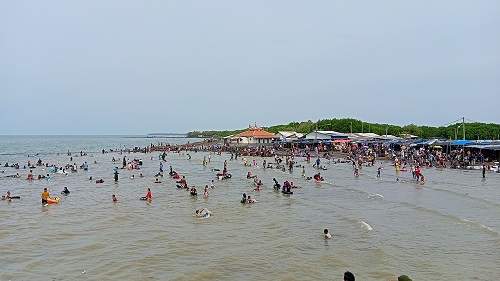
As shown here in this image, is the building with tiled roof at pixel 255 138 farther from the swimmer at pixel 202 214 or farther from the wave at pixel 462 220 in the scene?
the swimmer at pixel 202 214

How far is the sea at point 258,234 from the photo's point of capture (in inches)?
566

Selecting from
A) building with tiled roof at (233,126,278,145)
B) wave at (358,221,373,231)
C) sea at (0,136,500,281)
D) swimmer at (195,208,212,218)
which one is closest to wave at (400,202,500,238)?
sea at (0,136,500,281)

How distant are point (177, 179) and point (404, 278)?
34.3 m

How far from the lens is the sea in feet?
47.1

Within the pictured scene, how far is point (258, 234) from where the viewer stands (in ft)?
63.0

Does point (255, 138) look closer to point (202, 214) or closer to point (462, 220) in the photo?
point (202, 214)

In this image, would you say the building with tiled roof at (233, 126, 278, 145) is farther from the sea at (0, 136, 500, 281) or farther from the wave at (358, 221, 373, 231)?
the wave at (358, 221, 373, 231)

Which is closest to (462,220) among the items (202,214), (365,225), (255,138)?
(365,225)

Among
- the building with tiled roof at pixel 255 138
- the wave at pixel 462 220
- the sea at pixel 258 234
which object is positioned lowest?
the sea at pixel 258 234

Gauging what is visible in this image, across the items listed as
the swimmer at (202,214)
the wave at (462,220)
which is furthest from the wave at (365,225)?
the swimmer at (202,214)

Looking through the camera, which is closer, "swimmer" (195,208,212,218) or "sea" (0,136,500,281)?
"sea" (0,136,500,281)

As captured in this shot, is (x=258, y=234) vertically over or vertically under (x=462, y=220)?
under

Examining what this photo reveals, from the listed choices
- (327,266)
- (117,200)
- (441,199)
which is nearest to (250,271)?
(327,266)

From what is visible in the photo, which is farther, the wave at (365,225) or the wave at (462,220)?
the wave at (365,225)
